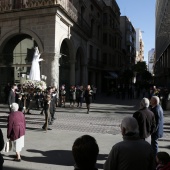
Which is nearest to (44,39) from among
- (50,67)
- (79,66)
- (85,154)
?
(50,67)

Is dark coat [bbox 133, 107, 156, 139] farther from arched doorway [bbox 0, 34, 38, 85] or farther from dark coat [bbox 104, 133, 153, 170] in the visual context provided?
arched doorway [bbox 0, 34, 38, 85]

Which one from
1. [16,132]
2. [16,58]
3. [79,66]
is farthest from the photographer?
[79,66]

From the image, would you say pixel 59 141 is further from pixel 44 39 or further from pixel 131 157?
pixel 44 39

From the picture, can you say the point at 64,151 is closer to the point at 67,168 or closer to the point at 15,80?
the point at 67,168

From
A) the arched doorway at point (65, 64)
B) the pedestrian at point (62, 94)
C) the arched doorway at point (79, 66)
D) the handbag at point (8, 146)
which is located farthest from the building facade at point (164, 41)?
the handbag at point (8, 146)

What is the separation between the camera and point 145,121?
18.9ft

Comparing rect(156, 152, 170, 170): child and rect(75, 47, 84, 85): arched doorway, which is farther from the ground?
rect(75, 47, 84, 85): arched doorway

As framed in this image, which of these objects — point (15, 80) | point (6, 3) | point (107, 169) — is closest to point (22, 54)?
point (15, 80)

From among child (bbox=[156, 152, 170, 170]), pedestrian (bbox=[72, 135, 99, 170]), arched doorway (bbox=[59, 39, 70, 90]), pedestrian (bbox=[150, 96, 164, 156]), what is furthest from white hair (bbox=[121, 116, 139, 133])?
arched doorway (bbox=[59, 39, 70, 90])

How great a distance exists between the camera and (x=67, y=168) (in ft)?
19.2

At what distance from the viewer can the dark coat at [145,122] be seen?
5.71 metres

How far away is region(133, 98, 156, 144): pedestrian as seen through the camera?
5715mm

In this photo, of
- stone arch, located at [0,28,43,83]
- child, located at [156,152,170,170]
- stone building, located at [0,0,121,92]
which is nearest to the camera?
child, located at [156,152,170,170]

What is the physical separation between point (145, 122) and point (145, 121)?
22 millimetres
